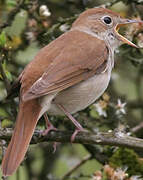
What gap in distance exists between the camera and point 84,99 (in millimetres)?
4621

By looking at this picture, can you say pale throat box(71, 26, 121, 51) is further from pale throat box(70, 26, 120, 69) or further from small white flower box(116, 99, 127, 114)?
small white flower box(116, 99, 127, 114)

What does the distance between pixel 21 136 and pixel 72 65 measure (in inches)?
35.2

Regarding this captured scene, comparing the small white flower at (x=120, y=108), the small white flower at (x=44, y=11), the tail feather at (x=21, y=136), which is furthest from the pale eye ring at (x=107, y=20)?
the tail feather at (x=21, y=136)

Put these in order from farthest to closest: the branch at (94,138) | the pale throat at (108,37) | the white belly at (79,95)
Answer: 1. the pale throat at (108,37)
2. the white belly at (79,95)
3. the branch at (94,138)

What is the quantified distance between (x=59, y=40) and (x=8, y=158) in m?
1.46

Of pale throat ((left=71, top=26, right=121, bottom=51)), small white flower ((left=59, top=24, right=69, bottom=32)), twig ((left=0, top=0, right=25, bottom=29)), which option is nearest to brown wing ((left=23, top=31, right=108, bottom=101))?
pale throat ((left=71, top=26, right=121, bottom=51))

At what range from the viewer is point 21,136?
4.05m

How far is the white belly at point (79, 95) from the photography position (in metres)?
4.56

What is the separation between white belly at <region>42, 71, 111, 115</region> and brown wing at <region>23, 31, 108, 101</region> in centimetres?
7

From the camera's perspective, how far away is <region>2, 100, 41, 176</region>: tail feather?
3.84 m

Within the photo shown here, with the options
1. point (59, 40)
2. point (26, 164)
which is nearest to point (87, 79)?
point (59, 40)

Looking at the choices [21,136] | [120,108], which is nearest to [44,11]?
[120,108]

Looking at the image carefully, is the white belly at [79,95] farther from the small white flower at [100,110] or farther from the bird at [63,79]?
the small white flower at [100,110]

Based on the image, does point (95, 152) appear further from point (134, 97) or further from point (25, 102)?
point (134, 97)
